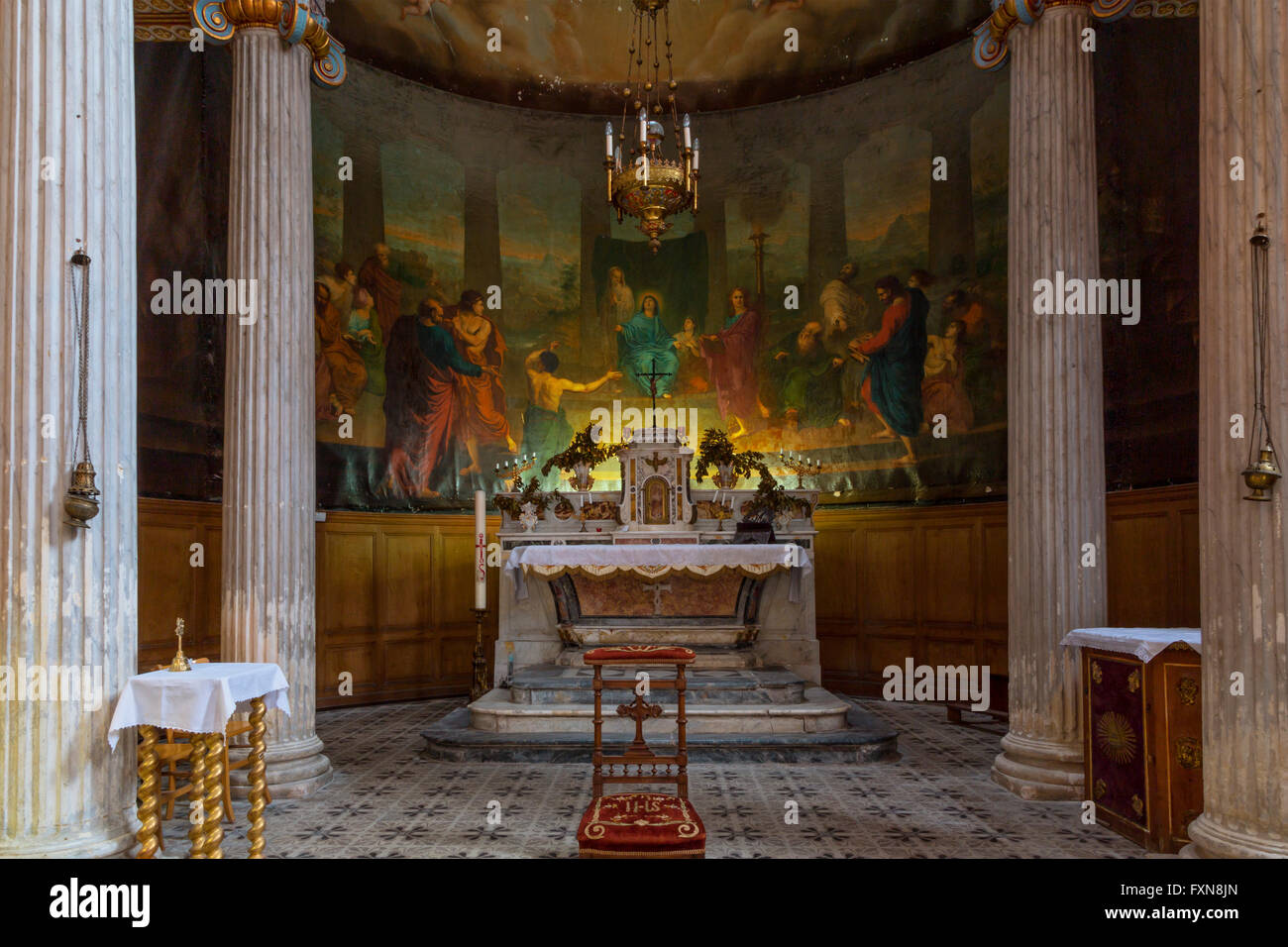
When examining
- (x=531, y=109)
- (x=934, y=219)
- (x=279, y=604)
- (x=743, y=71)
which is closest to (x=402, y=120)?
(x=531, y=109)

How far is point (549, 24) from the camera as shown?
46.9ft

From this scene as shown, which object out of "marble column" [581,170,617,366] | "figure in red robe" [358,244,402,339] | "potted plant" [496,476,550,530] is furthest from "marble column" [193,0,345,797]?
"marble column" [581,170,617,366]

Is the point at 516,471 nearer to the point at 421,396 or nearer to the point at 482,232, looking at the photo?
the point at 421,396

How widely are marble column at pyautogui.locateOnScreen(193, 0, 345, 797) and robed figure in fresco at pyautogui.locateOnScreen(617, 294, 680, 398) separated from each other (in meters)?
6.83

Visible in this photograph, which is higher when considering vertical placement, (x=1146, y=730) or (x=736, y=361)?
(x=736, y=361)

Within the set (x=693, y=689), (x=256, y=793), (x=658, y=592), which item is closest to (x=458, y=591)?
(x=658, y=592)

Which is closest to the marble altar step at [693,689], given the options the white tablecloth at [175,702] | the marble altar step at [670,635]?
the marble altar step at [670,635]

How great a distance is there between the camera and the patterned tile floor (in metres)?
6.27

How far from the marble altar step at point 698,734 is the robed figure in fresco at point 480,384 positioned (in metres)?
4.97

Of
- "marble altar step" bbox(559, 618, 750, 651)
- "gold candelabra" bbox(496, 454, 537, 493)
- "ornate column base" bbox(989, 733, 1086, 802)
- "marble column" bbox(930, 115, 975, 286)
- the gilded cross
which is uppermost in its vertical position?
"marble column" bbox(930, 115, 975, 286)

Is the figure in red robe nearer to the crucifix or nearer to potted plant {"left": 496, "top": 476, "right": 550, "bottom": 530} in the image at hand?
potted plant {"left": 496, "top": 476, "right": 550, "bottom": 530}

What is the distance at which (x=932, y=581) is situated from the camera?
41.6 feet

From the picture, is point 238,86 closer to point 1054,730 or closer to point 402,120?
point 402,120

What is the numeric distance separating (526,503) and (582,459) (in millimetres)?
910
